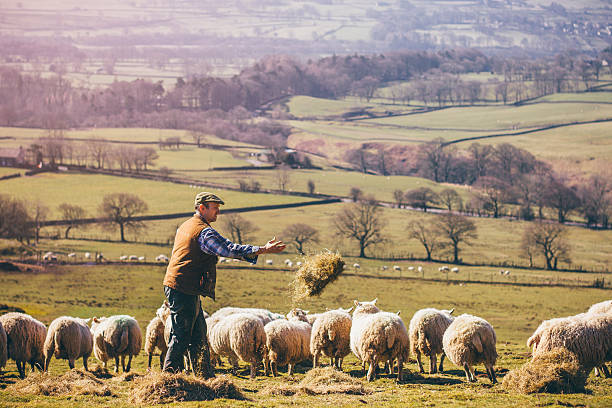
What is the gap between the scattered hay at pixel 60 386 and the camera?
12.8 m

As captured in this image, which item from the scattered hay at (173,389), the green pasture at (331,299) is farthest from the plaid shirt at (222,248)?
the green pasture at (331,299)

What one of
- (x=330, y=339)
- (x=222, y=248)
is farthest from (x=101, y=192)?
(x=222, y=248)

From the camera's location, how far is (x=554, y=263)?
2813 inches

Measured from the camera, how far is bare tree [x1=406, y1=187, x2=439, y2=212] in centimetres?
10206

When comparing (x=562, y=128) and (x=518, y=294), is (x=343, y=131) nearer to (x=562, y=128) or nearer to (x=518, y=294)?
(x=562, y=128)

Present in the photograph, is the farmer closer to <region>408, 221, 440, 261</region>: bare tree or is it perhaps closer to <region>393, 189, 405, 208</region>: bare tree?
<region>408, 221, 440, 261</region>: bare tree

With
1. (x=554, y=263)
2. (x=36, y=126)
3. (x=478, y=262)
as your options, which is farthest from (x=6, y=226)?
(x=36, y=126)

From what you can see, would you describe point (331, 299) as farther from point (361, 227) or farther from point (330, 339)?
point (361, 227)

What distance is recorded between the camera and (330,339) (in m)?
19.7

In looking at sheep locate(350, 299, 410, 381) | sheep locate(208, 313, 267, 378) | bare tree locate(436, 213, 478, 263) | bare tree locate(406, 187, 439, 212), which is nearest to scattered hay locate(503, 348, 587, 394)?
sheep locate(350, 299, 410, 381)

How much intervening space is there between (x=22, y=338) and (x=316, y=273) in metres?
A: 8.92

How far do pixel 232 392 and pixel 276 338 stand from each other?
6974mm

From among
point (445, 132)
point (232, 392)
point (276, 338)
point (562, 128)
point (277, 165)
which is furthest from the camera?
point (445, 132)

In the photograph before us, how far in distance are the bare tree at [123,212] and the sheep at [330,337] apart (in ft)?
195
